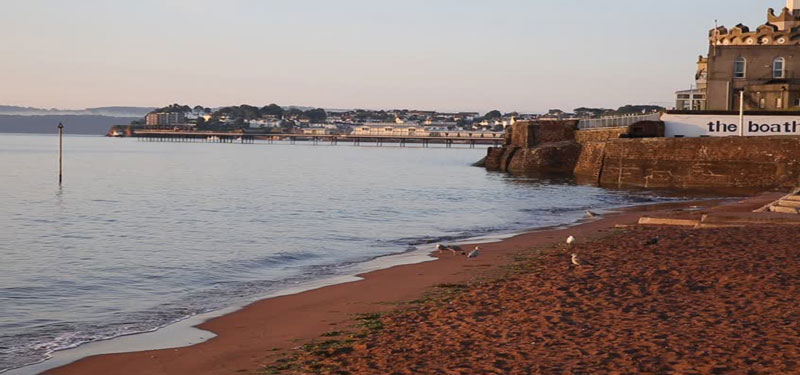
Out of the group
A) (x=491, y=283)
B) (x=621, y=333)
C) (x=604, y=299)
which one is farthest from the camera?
(x=491, y=283)

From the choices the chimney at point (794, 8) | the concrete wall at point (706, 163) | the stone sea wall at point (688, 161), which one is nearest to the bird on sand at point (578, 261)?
the concrete wall at point (706, 163)

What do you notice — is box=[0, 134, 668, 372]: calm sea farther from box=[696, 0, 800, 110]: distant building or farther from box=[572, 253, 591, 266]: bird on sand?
box=[696, 0, 800, 110]: distant building

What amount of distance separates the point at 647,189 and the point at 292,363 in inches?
1291

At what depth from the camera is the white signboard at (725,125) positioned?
3862 cm

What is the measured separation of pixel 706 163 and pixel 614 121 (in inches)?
506

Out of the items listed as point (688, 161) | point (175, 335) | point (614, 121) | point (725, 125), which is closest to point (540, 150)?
point (614, 121)

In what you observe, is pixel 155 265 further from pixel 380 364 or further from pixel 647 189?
pixel 647 189

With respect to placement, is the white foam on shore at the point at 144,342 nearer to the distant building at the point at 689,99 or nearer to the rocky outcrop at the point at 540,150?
the rocky outcrop at the point at 540,150

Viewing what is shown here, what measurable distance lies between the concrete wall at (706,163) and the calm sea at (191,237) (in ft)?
7.60

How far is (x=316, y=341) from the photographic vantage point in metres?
9.27

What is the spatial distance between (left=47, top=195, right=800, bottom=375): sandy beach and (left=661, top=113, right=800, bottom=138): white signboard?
1028 inches

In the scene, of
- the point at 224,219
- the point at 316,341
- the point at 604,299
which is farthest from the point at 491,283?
the point at 224,219

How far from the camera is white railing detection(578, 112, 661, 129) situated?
43603 millimetres

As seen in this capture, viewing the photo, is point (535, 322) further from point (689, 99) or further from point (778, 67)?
point (689, 99)
